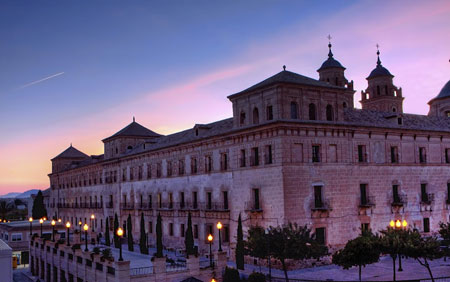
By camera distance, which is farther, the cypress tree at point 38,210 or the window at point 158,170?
the cypress tree at point 38,210

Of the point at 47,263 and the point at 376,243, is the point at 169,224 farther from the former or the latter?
the point at 376,243

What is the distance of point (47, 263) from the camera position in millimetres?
45438

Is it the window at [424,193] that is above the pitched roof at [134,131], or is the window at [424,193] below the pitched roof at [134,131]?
below

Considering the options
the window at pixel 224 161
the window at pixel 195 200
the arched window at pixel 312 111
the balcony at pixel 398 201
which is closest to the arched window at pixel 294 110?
the arched window at pixel 312 111

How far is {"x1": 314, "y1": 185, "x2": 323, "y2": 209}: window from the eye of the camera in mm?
35844

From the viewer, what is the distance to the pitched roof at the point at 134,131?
66.0m

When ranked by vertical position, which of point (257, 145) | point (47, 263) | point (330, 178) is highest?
point (257, 145)

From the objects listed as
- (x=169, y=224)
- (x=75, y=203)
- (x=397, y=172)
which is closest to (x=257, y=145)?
(x=397, y=172)

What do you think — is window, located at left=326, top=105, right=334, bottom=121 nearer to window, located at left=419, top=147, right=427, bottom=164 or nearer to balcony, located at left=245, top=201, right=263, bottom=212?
balcony, located at left=245, top=201, right=263, bottom=212

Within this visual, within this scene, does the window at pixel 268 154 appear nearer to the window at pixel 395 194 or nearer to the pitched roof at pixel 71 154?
the window at pixel 395 194

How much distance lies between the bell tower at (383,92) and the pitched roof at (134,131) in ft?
94.2

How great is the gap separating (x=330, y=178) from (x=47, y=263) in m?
26.3

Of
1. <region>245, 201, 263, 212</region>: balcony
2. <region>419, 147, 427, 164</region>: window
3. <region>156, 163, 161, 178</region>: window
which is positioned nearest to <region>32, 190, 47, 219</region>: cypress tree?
<region>156, 163, 161, 178</region>: window

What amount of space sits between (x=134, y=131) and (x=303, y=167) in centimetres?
3633
